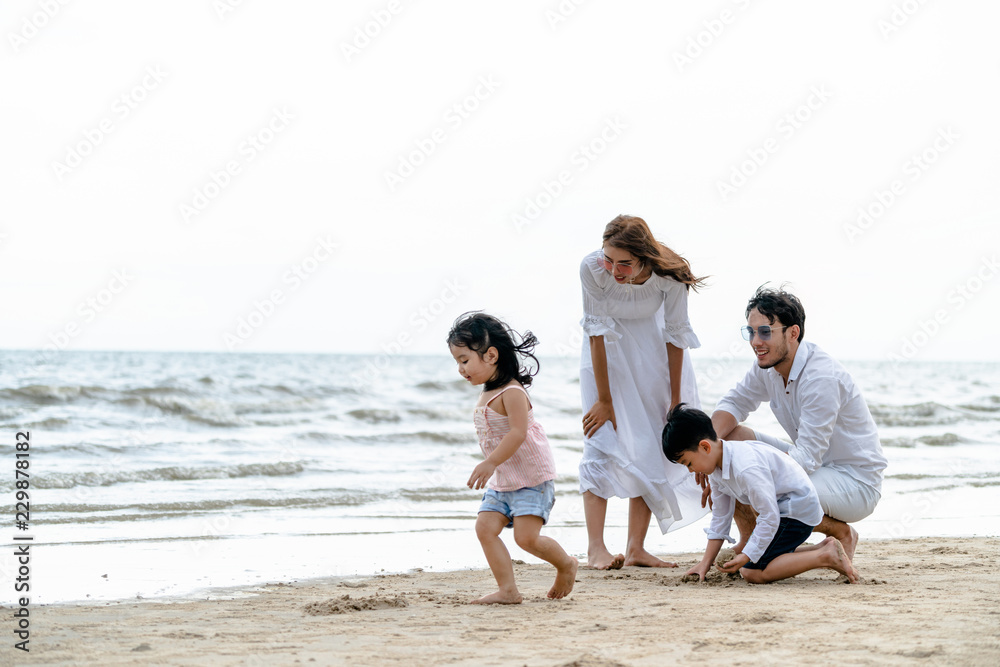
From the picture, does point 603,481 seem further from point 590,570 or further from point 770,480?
point 770,480

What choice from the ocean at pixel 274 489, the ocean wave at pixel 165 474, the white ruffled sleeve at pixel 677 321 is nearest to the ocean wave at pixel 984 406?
the ocean at pixel 274 489

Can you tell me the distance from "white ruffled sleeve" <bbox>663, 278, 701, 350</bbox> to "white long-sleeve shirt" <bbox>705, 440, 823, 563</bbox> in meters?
0.88

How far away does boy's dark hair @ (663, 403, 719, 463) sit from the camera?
3.59m

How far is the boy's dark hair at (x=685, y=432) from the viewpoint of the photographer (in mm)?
3586

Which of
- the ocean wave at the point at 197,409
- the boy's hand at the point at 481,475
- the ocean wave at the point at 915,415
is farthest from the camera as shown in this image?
the ocean wave at the point at 915,415

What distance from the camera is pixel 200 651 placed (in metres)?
2.75

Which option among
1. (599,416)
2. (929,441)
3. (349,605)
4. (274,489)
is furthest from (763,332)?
(929,441)

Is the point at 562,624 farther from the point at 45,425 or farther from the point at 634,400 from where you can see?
the point at 45,425

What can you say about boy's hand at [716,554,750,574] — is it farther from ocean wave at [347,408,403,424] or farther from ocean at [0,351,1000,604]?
ocean wave at [347,408,403,424]

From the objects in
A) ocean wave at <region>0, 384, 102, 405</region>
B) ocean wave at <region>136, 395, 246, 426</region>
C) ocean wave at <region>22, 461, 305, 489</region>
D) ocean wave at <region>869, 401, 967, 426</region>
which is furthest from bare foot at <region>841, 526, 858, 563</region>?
ocean wave at <region>0, 384, 102, 405</region>

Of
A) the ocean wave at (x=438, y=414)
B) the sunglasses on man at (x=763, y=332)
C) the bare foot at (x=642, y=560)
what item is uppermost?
the sunglasses on man at (x=763, y=332)

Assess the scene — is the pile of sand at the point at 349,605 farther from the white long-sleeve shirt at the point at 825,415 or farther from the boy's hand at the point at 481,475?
the white long-sleeve shirt at the point at 825,415

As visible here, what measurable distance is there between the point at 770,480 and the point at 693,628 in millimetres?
893

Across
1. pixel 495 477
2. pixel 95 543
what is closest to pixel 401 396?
pixel 95 543
